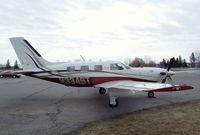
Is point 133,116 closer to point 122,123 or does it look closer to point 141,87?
point 122,123

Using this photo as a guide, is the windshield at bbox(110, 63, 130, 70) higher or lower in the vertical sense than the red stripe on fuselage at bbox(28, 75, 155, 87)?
higher

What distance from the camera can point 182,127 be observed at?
8.62m

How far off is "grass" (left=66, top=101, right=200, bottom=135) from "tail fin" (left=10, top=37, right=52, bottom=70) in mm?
8452

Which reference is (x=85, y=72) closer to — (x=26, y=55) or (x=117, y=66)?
(x=117, y=66)

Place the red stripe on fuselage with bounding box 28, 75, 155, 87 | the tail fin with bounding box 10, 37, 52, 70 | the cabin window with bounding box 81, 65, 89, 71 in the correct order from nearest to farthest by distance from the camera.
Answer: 1. the red stripe on fuselage with bounding box 28, 75, 155, 87
2. the cabin window with bounding box 81, 65, 89, 71
3. the tail fin with bounding box 10, 37, 52, 70

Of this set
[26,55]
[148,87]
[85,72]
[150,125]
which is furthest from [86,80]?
[150,125]

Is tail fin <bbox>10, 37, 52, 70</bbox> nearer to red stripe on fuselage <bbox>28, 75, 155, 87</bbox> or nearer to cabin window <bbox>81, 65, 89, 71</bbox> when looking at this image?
red stripe on fuselage <bbox>28, 75, 155, 87</bbox>

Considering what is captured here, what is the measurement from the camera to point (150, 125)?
9.03 metres

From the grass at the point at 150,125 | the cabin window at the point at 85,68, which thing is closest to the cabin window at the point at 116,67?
the cabin window at the point at 85,68

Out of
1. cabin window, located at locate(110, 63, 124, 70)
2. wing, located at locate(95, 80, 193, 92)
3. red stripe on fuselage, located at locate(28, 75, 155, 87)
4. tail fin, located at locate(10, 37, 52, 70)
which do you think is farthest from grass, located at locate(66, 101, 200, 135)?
tail fin, located at locate(10, 37, 52, 70)

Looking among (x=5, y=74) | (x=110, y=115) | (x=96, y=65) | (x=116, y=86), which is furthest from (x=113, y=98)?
(x=5, y=74)

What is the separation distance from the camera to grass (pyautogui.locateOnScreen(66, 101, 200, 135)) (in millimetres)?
8234

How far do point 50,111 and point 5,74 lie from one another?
43.7 m

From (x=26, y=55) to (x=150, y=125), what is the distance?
1078 centimetres
